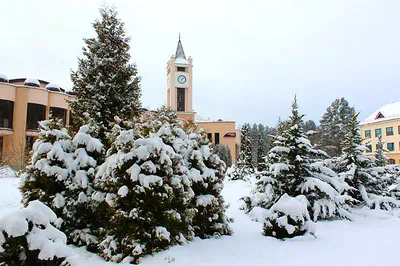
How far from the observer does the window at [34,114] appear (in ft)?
92.1

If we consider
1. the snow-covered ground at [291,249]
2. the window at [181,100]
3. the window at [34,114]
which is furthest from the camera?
the window at [181,100]

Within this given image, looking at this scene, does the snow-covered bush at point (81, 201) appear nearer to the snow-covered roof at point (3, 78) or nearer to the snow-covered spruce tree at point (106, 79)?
the snow-covered spruce tree at point (106, 79)

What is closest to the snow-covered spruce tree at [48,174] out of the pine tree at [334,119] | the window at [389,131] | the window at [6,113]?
the window at [6,113]

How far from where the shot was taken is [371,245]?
282 inches

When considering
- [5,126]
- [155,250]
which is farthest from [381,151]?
[5,126]

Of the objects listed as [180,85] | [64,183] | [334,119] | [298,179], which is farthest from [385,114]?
[64,183]

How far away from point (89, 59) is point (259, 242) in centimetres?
838

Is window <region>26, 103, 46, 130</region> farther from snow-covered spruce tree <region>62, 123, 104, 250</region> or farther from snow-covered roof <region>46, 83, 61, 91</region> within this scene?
snow-covered spruce tree <region>62, 123, 104, 250</region>

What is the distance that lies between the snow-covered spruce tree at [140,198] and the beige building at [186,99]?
3824 cm

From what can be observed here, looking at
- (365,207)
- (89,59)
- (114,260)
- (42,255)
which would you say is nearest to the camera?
(42,255)

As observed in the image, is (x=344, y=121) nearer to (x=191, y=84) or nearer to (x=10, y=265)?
(x=191, y=84)

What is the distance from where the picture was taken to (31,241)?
3635 millimetres

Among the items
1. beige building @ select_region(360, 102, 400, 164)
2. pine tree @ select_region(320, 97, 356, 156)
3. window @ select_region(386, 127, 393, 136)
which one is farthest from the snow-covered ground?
pine tree @ select_region(320, 97, 356, 156)

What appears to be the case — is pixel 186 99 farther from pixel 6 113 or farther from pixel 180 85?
pixel 6 113
